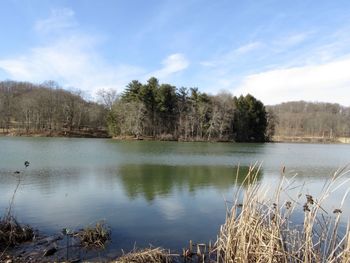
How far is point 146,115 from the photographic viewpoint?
211 ft

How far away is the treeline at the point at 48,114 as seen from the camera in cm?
6988

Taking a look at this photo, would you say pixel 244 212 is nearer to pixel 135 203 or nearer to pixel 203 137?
pixel 135 203

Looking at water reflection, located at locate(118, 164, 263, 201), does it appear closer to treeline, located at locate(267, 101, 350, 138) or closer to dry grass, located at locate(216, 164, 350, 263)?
dry grass, located at locate(216, 164, 350, 263)

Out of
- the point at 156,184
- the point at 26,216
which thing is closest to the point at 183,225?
the point at 26,216

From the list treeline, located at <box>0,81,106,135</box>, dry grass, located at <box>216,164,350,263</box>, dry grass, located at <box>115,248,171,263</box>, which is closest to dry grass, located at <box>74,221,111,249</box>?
dry grass, located at <box>115,248,171,263</box>

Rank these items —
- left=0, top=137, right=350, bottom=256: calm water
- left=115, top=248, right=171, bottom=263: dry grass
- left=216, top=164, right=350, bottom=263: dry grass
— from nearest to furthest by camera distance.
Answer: left=216, top=164, right=350, bottom=263: dry grass → left=115, top=248, right=171, bottom=263: dry grass → left=0, top=137, right=350, bottom=256: calm water

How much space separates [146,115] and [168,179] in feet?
154

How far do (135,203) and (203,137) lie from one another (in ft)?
180

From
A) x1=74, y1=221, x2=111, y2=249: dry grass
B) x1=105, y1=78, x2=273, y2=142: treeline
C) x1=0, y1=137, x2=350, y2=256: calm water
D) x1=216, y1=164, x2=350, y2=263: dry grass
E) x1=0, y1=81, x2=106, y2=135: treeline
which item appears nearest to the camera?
x1=216, y1=164, x2=350, y2=263: dry grass

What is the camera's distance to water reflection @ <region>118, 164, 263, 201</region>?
1452 centimetres

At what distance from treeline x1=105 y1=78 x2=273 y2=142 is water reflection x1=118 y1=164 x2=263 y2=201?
1613 inches

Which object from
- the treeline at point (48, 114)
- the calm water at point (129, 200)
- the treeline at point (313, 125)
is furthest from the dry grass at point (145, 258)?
the treeline at point (313, 125)

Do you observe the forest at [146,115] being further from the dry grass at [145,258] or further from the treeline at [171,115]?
the dry grass at [145,258]

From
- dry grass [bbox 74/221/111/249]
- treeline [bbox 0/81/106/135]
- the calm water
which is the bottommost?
the calm water
